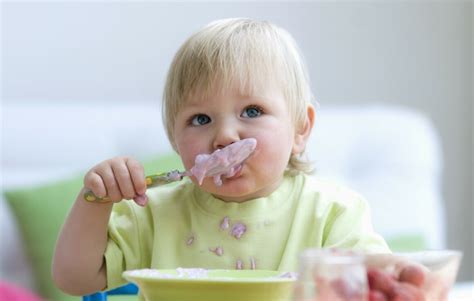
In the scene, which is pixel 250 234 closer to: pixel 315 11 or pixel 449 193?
pixel 315 11

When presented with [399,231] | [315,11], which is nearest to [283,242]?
[399,231]

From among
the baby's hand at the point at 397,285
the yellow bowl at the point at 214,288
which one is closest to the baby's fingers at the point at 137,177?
the yellow bowl at the point at 214,288

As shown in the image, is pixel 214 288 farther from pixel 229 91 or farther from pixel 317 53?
pixel 317 53

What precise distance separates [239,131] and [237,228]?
14cm

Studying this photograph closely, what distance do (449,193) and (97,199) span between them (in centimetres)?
202

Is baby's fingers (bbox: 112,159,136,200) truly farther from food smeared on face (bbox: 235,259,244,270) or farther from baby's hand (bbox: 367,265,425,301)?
baby's hand (bbox: 367,265,425,301)

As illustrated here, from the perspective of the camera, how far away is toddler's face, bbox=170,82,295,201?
115cm

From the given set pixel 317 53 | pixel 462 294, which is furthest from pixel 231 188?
pixel 317 53

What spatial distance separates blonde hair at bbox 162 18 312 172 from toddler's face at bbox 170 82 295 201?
2 cm

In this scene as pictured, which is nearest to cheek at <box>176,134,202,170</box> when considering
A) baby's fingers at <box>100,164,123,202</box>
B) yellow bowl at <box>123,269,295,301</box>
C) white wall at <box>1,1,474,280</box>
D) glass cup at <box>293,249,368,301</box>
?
baby's fingers at <box>100,164,123,202</box>

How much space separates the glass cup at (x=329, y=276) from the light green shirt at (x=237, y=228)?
0.41m

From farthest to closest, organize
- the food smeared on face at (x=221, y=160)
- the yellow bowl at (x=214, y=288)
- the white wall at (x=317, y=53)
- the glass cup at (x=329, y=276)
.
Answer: the white wall at (x=317, y=53)
the food smeared on face at (x=221, y=160)
the yellow bowl at (x=214, y=288)
the glass cup at (x=329, y=276)

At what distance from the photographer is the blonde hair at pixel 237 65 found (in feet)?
3.86

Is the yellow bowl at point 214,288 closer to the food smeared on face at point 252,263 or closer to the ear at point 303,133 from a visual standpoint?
the food smeared on face at point 252,263
